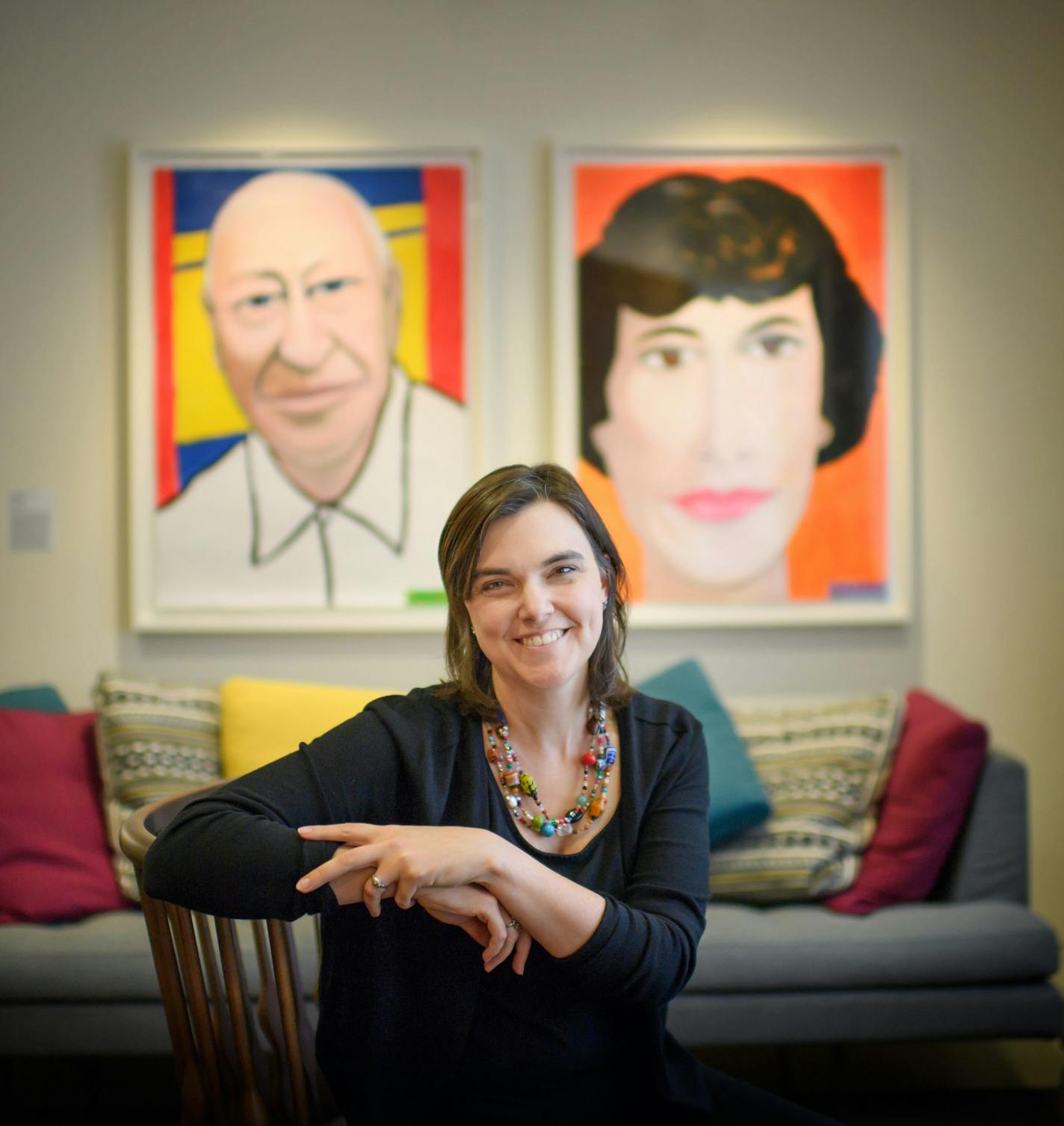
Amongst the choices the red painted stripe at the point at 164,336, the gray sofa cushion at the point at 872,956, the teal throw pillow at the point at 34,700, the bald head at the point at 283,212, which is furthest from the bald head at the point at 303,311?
the gray sofa cushion at the point at 872,956

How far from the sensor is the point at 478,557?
58.4 inches

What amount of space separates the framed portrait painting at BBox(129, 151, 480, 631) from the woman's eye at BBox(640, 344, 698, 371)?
51cm

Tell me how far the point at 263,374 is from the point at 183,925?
7.21ft

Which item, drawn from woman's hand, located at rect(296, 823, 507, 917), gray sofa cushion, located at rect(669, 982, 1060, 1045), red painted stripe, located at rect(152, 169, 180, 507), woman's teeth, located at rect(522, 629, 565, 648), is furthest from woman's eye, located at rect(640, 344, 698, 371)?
woman's hand, located at rect(296, 823, 507, 917)

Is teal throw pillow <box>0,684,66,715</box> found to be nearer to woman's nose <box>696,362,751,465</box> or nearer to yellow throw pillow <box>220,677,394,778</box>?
yellow throw pillow <box>220,677,394,778</box>

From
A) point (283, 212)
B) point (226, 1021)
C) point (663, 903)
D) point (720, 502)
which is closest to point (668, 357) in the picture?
point (720, 502)

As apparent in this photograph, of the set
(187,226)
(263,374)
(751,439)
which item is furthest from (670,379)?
(187,226)

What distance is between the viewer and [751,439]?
10.6 ft

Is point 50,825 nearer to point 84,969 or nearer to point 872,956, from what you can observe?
point 84,969

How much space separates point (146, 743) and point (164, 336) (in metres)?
1.17

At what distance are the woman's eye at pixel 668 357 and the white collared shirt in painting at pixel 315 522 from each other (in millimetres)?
548

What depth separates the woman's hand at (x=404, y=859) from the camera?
1.23 metres

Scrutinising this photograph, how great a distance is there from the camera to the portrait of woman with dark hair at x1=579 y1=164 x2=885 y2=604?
3.24 m

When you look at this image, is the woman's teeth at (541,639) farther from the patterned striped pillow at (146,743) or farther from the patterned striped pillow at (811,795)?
the patterned striped pillow at (146,743)
